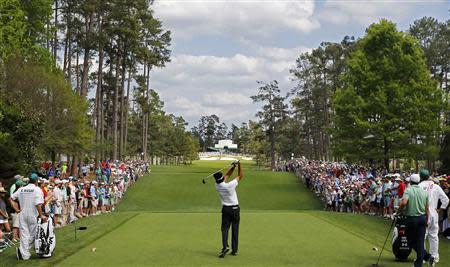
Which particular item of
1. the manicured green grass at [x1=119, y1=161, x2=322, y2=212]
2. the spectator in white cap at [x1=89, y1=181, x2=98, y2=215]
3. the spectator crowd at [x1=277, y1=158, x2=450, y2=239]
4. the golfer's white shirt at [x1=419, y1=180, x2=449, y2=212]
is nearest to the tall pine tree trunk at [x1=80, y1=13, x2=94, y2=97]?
the manicured green grass at [x1=119, y1=161, x2=322, y2=212]

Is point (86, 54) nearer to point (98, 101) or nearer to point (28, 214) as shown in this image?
point (98, 101)

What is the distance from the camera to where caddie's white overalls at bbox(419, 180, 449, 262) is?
11922 millimetres

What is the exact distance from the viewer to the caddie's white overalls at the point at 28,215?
1245cm

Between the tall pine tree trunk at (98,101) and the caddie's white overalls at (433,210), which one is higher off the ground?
the tall pine tree trunk at (98,101)

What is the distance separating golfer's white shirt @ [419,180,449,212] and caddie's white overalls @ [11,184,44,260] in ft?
28.1

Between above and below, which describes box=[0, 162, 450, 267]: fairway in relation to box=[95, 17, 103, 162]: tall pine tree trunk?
below

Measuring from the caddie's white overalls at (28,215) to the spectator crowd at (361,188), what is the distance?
11.2 metres

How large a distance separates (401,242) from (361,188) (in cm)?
1755

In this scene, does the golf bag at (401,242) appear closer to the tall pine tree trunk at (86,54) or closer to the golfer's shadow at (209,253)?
the golfer's shadow at (209,253)

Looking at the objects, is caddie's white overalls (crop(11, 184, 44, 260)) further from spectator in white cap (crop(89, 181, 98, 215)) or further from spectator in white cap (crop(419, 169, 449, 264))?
spectator in white cap (crop(89, 181, 98, 215))

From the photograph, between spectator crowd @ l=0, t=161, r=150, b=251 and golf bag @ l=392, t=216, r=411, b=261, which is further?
spectator crowd @ l=0, t=161, r=150, b=251

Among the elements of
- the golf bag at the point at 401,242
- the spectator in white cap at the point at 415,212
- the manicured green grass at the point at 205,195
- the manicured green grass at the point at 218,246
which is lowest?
the manicured green grass at the point at 205,195

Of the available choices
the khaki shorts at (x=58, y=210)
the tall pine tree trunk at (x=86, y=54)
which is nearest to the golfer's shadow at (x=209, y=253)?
the khaki shorts at (x=58, y=210)

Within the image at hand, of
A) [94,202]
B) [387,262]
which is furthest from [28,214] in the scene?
[94,202]
